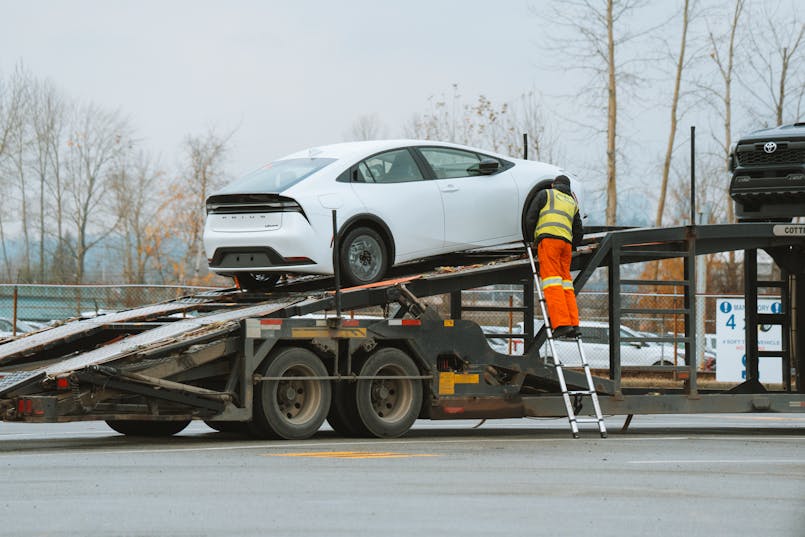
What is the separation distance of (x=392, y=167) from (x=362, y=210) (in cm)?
80

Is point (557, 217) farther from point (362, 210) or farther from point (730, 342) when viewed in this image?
point (730, 342)

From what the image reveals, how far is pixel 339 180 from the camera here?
42.8 feet

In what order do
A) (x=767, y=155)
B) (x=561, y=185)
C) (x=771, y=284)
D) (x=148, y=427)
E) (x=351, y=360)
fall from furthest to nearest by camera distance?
(x=771, y=284) → (x=767, y=155) → (x=561, y=185) → (x=148, y=427) → (x=351, y=360)

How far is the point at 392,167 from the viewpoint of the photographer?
44.6 feet

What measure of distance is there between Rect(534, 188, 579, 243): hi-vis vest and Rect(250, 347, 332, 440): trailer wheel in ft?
9.19

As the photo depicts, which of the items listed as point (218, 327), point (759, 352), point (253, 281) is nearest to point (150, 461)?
point (218, 327)

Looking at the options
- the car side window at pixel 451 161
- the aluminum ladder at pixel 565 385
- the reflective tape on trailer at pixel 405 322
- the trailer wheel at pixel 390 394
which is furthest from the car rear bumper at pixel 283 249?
the aluminum ladder at pixel 565 385

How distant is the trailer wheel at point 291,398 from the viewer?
1214 centimetres

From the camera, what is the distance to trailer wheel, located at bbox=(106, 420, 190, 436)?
44.9 feet

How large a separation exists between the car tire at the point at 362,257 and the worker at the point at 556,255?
1.61m

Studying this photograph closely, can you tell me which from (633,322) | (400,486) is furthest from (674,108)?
(400,486)

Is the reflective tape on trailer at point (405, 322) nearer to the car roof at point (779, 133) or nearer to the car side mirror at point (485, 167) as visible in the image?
the car side mirror at point (485, 167)

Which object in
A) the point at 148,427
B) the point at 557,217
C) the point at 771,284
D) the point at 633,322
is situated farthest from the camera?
the point at 633,322

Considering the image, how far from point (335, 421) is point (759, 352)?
18.0 ft
